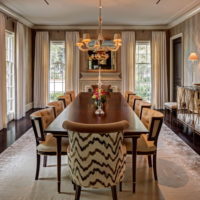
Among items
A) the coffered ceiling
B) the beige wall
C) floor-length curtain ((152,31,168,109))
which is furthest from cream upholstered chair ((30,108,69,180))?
floor-length curtain ((152,31,168,109))

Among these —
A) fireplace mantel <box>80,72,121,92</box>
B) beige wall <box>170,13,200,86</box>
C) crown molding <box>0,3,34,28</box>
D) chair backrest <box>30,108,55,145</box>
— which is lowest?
chair backrest <box>30,108,55,145</box>

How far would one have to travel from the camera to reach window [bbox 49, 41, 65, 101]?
9.73 metres

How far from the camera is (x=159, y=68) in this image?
9.55 metres

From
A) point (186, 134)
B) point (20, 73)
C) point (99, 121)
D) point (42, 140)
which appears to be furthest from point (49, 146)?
point (20, 73)

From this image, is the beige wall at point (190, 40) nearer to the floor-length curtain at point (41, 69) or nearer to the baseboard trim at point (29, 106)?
the floor-length curtain at point (41, 69)

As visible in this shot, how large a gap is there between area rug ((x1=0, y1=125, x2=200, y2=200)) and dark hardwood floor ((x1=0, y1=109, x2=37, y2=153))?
1.43 feet

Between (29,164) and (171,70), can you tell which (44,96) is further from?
(29,164)

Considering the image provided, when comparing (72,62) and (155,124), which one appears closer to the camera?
(155,124)

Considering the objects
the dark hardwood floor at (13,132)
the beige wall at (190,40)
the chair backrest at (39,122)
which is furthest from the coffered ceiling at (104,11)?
the chair backrest at (39,122)

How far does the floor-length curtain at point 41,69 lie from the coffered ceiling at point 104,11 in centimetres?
57

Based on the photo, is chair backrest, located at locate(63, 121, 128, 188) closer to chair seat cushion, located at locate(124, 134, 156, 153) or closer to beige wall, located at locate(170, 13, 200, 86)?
chair seat cushion, located at locate(124, 134, 156, 153)

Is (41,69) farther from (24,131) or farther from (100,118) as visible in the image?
(100,118)

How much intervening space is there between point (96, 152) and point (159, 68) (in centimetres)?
764

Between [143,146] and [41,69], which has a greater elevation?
[41,69]
